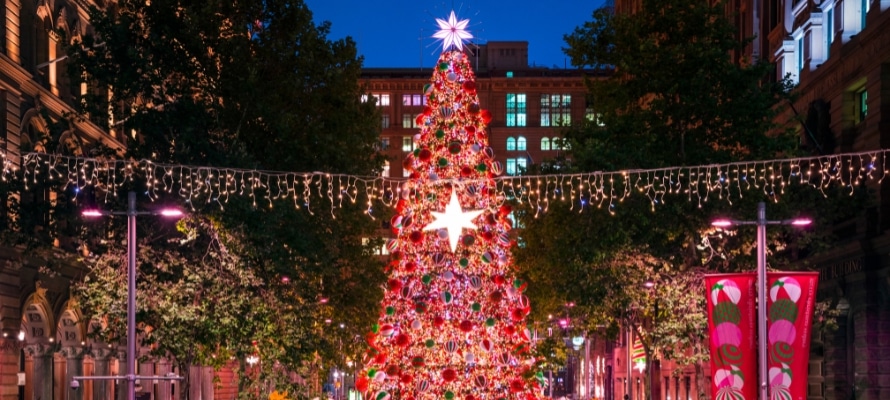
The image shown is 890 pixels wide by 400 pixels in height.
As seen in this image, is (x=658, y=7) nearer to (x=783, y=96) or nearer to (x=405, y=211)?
(x=783, y=96)

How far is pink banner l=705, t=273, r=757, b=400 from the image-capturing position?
26109mm

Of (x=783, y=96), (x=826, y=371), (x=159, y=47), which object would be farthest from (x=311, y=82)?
(x=826, y=371)

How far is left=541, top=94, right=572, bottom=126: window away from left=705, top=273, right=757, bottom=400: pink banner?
132 metres

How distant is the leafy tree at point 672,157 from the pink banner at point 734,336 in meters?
15.1

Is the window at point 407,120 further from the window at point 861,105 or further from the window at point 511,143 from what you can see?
the window at point 861,105

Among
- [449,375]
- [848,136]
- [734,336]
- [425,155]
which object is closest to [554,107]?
[848,136]

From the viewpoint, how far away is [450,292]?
99.8 feet

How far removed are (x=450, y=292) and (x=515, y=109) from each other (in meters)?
132

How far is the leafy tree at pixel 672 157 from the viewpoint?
A: 42.9 metres

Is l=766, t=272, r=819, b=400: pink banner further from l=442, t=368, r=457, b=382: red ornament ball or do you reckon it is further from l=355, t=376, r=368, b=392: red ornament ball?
l=355, t=376, r=368, b=392: red ornament ball

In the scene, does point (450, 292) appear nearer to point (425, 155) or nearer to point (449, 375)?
point (449, 375)

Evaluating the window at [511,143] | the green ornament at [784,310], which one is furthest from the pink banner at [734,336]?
the window at [511,143]

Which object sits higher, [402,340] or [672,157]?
[672,157]

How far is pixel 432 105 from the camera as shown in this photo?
3152 centimetres
